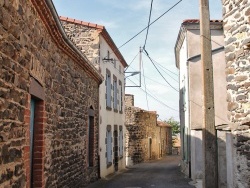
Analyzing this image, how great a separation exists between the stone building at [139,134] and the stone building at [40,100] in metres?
12.5

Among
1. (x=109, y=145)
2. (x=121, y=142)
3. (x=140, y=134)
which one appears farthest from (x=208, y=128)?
(x=140, y=134)

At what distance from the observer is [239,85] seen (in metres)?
6.64

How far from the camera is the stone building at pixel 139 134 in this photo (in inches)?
911

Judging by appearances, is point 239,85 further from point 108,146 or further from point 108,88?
point 108,146

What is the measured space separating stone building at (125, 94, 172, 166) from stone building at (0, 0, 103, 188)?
12490 millimetres

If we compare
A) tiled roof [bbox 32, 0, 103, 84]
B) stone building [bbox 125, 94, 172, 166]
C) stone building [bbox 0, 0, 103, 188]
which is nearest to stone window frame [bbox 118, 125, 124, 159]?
stone building [bbox 125, 94, 172, 166]

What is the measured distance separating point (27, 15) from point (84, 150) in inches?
253

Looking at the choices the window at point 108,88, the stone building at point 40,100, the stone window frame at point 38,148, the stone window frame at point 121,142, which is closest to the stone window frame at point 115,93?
the window at point 108,88

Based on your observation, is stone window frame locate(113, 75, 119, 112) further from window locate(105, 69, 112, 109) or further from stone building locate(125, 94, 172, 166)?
stone building locate(125, 94, 172, 166)

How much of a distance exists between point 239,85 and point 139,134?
692 inches

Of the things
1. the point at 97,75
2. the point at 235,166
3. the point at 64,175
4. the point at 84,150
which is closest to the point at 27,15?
the point at 64,175

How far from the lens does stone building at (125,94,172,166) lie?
23.1 metres

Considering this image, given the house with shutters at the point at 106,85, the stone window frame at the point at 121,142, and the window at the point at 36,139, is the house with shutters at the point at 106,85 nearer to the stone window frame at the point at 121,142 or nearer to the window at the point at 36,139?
the stone window frame at the point at 121,142

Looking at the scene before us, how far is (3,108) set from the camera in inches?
153
